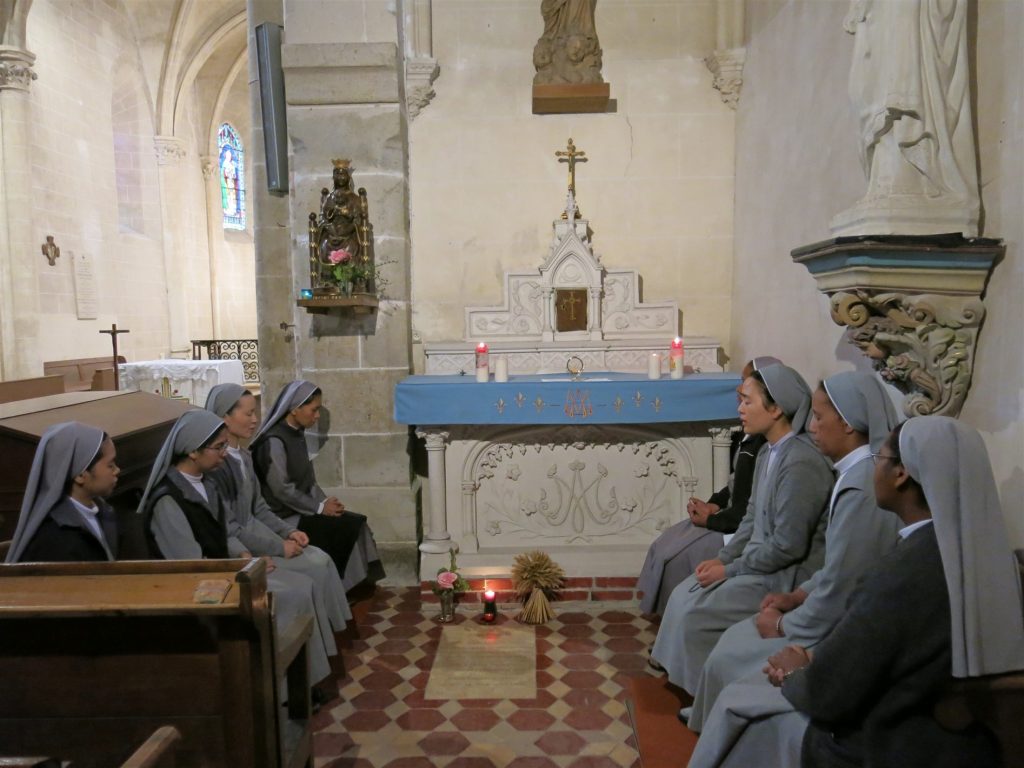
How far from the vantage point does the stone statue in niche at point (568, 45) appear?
5.55 meters

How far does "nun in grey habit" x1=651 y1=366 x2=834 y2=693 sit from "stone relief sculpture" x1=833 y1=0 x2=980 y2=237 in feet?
2.75

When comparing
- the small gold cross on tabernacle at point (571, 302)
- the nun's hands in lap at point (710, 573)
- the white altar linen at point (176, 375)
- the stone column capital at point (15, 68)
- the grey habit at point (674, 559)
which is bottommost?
the grey habit at point (674, 559)

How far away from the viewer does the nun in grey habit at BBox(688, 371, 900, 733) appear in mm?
2447

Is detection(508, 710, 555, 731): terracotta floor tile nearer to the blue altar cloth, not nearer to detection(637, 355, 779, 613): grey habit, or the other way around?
detection(637, 355, 779, 613): grey habit

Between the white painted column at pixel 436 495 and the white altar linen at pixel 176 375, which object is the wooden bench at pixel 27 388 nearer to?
the white altar linen at pixel 176 375

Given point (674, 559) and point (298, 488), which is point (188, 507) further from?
point (674, 559)

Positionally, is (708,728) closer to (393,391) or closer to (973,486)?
(973,486)

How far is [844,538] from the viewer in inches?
96.7

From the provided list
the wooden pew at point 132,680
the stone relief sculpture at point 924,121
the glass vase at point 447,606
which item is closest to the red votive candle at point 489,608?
the glass vase at point 447,606

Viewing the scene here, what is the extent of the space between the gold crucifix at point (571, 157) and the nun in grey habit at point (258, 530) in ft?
10.0

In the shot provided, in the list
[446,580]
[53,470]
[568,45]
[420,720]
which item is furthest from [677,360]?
[53,470]

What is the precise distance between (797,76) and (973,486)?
3.48m

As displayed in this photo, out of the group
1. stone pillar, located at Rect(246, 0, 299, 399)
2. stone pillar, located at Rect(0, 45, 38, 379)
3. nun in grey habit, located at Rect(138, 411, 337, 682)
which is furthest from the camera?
stone pillar, located at Rect(0, 45, 38, 379)

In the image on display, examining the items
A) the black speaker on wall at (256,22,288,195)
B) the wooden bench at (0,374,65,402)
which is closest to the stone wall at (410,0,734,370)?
the black speaker on wall at (256,22,288,195)
